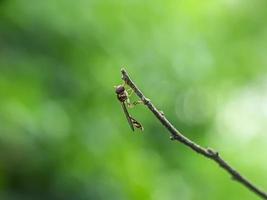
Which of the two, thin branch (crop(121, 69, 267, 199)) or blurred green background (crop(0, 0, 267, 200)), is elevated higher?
blurred green background (crop(0, 0, 267, 200))


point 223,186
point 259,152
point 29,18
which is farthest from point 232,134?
point 29,18

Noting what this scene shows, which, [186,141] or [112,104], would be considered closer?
[186,141]

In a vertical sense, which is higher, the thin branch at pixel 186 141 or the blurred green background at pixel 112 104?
the blurred green background at pixel 112 104

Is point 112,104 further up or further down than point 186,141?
further up

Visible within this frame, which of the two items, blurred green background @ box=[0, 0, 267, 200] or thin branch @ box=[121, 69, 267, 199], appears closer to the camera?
thin branch @ box=[121, 69, 267, 199]

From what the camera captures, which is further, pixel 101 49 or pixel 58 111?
pixel 101 49

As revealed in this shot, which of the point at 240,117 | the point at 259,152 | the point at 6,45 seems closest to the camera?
the point at 6,45

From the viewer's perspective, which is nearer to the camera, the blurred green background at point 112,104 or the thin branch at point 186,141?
the thin branch at point 186,141

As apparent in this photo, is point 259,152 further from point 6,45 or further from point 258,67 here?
point 6,45
